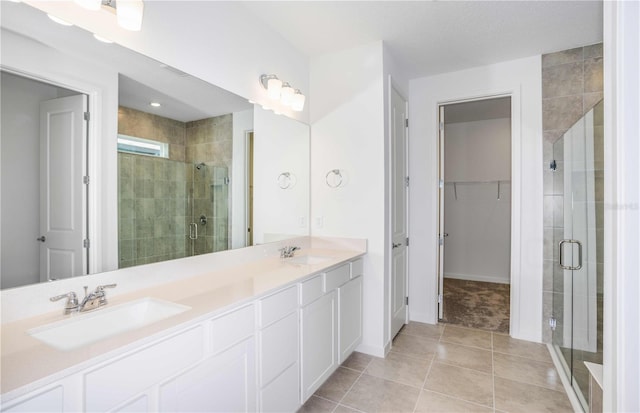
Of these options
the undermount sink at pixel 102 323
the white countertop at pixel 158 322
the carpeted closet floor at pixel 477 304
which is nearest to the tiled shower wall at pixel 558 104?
the carpeted closet floor at pixel 477 304

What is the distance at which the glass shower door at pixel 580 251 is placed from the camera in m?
1.84

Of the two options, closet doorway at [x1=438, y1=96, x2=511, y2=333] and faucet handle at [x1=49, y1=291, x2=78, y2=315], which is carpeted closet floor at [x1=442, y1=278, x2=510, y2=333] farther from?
faucet handle at [x1=49, y1=291, x2=78, y2=315]

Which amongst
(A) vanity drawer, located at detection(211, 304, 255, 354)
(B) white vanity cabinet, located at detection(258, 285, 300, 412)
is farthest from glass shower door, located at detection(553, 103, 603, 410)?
(A) vanity drawer, located at detection(211, 304, 255, 354)

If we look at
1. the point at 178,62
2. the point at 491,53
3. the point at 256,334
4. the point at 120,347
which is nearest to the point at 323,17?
the point at 178,62

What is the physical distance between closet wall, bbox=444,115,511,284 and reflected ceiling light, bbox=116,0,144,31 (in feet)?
16.0

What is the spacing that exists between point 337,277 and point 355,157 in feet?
3.52

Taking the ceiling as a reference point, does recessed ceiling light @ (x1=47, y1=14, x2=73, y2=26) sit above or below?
below

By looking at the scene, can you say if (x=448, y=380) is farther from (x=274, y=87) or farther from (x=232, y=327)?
(x=274, y=87)

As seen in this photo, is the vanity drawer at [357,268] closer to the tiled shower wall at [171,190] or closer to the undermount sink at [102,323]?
the tiled shower wall at [171,190]

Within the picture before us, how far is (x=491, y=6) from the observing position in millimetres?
2162

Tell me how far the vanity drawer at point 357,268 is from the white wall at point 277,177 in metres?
0.59

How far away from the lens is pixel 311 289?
1946 mm
